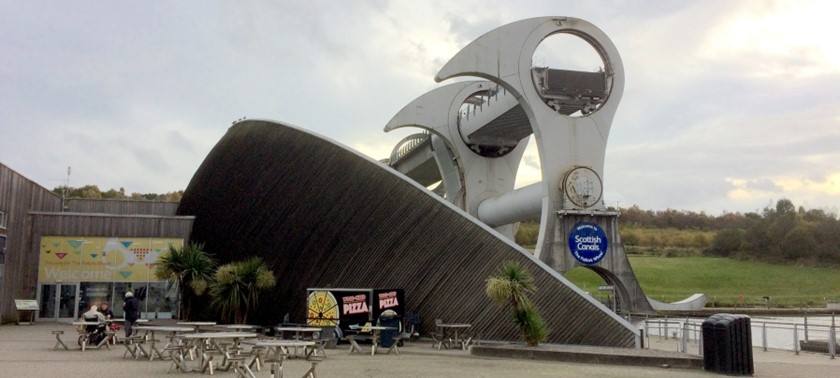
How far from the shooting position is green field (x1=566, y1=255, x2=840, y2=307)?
6662 centimetres

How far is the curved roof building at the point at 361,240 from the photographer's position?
19.3 metres

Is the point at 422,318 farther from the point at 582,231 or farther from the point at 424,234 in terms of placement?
the point at 582,231

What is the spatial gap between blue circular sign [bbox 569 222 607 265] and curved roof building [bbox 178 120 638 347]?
1365 cm

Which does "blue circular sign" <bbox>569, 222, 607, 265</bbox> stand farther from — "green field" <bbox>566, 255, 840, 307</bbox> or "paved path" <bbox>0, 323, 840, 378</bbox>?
"green field" <bbox>566, 255, 840, 307</bbox>

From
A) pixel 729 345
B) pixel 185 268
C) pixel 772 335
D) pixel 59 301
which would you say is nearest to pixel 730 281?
pixel 772 335

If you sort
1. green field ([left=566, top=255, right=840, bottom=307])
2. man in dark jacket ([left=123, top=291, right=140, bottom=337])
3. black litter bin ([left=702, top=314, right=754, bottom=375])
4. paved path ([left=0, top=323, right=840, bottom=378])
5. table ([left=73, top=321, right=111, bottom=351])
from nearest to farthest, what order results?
paved path ([left=0, top=323, right=840, bottom=378]) < black litter bin ([left=702, top=314, right=754, bottom=375]) < table ([left=73, top=321, right=111, bottom=351]) < man in dark jacket ([left=123, top=291, right=140, bottom=337]) < green field ([left=566, top=255, right=840, bottom=307])

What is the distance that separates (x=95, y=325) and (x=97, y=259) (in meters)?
15.9

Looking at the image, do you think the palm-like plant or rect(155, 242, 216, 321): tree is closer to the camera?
the palm-like plant

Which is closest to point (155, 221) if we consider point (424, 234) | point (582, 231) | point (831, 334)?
point (424, 234)

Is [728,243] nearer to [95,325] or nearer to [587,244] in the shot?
[587,244]

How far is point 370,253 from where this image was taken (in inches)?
916

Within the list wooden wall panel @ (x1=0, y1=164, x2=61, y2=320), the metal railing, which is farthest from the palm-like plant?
the metal railing

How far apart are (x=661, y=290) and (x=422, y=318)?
186 ft

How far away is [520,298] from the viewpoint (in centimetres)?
1742
